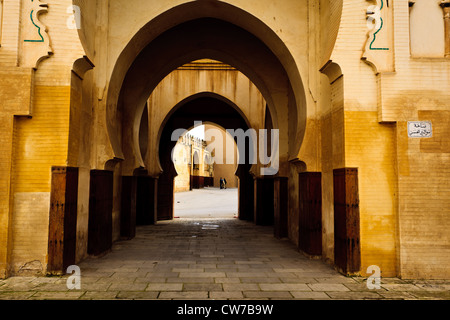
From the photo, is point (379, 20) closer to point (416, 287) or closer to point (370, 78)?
point (370, 78)

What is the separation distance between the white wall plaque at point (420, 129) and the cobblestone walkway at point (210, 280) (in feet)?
6.28

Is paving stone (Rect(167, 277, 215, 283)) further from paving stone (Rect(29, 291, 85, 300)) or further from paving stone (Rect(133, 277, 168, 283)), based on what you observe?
paving stone (Rect(29, 291, 85, 300))

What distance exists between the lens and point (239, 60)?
7.73m

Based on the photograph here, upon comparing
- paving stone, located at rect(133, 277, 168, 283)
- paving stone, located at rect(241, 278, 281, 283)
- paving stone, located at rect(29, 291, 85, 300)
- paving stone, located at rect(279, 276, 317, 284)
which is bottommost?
paving stone, located at rect(241, 278, 281, 283)

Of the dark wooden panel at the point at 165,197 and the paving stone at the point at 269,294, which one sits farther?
the dark wooden panel at the point at 165,197

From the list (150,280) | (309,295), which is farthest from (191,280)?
(309,295)

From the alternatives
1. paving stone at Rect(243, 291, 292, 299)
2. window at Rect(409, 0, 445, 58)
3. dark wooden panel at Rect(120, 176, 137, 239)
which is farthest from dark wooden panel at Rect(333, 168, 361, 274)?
dark wooden panel at Rect(120, 176, 137, 239)

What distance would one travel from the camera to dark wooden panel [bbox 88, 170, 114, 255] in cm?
538

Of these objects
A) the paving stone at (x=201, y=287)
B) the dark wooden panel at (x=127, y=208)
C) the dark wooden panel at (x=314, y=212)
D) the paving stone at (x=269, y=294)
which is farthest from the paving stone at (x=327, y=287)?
the dark wooden panel at (x=127, y=208)

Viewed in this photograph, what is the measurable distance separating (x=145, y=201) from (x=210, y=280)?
6.89 m

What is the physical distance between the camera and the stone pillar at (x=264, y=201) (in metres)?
10.7

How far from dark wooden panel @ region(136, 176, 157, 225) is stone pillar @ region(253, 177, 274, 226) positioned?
3.51m

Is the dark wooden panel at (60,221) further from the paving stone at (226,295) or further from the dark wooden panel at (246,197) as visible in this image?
the dark wooden panel at (246,197)

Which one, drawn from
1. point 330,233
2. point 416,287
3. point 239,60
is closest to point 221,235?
point 330,233
